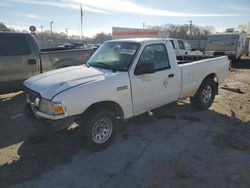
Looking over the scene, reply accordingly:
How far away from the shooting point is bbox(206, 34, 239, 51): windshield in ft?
58.8

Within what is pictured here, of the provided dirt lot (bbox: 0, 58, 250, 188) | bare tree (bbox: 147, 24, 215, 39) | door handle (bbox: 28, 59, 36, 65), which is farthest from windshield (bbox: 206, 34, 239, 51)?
bare tree (bbox: 147, 24, 215, 39)

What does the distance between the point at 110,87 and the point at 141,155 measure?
129cm

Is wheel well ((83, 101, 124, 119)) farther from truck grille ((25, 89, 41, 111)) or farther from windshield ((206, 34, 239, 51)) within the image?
windshield ((206, 34, 239, 51))

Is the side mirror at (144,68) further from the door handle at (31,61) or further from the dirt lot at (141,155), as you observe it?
the door handle at (31,61)

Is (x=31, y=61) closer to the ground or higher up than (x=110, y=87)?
higher up

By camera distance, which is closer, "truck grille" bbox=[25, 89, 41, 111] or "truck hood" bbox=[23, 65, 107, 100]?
"truck hood" bbox=[23, 65, 107, 100]

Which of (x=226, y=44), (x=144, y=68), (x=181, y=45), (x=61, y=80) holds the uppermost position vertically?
(x=226, y=44)

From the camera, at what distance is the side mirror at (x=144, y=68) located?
14.9 feet

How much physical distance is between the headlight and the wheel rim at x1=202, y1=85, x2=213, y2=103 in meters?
4.12

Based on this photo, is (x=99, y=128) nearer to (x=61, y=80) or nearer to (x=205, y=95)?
(x=61, y=80)

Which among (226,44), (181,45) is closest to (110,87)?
(181,45)

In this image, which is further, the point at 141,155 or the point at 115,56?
the point at 115,56

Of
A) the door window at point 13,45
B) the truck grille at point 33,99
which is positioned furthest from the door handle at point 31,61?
the truck grille at point 33,99

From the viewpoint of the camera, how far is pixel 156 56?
16.8ft
